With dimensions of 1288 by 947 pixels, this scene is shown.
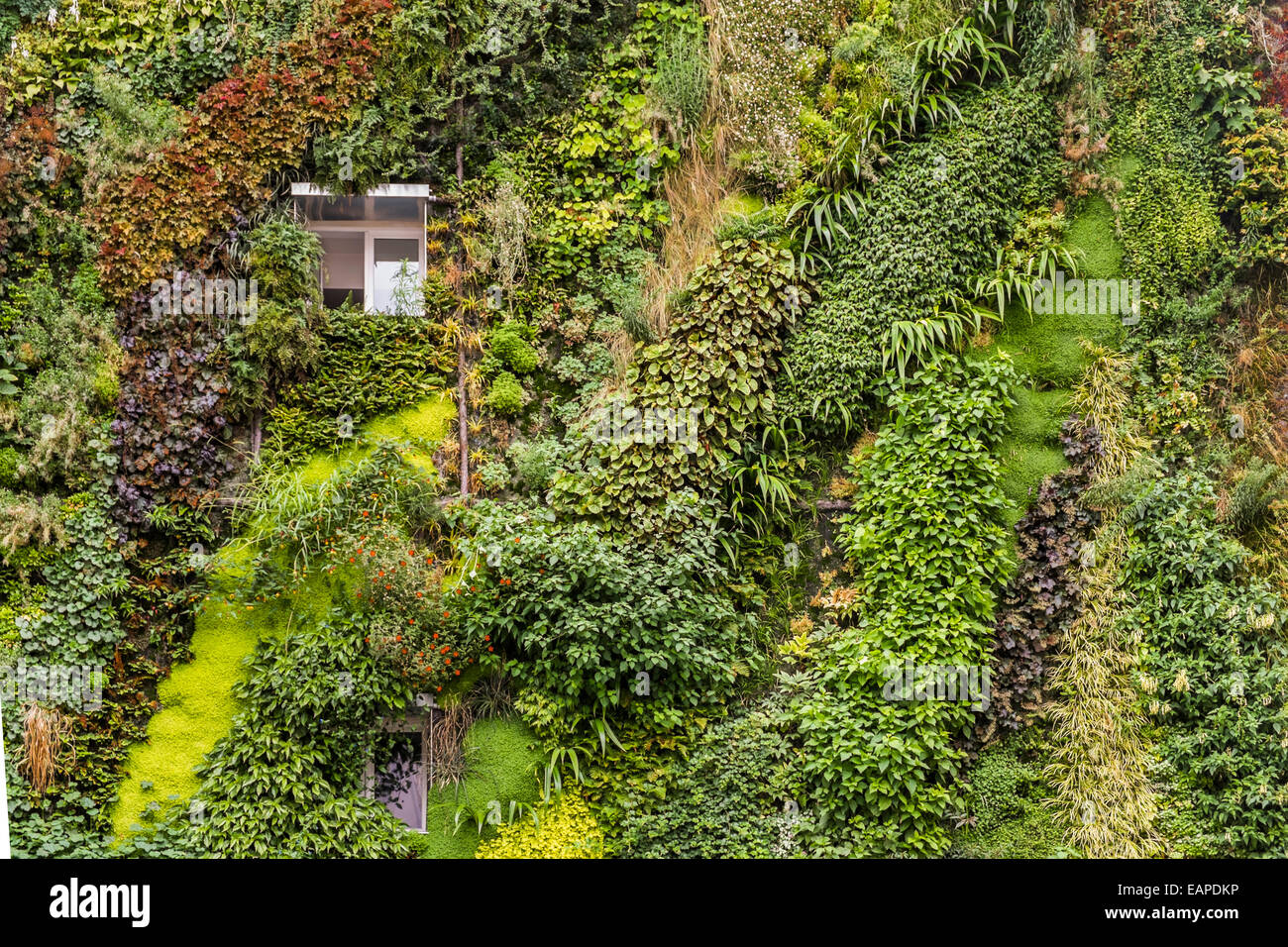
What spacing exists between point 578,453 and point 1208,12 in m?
8.41

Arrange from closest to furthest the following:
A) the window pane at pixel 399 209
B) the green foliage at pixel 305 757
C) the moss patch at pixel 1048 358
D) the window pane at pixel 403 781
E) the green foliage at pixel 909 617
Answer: the green foliage at pixel 305 757 → the green foliage at pixel 909 617 → the window pane at pixel 403 781 → the moss patch at pixel 1048 358 → the window pane at pixel 399 209

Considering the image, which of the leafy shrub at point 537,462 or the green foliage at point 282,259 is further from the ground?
the green foliage at point 282,259

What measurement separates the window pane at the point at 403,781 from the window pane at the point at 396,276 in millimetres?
4676

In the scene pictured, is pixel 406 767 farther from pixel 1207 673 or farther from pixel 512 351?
pixel 1207 673

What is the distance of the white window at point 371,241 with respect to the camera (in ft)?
34.6

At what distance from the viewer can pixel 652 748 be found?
349 inches

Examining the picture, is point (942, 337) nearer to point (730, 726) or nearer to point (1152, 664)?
point (1152, 664)

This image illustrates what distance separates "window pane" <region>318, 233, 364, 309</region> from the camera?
10.8 meters

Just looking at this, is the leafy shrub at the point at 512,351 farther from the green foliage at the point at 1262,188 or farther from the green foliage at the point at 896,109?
the green foliage at the point at 1262,188

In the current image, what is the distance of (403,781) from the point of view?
30.2ft

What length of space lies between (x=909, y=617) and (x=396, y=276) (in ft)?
22.0

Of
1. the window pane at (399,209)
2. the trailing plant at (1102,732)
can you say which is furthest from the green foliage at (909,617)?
the window pane at (399,209)

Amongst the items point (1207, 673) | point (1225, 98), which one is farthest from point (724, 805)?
point (1225, 98)

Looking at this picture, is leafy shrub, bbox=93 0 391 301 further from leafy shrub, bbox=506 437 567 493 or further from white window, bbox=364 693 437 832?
white window, bbox=364 693 437 832
